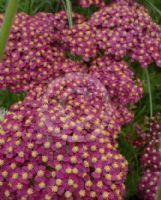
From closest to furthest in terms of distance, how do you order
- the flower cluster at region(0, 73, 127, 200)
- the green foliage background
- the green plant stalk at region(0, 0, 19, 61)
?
the green plant stalk at region(0, 0, 19, 61) < the flower cluster at region(0, 73, 127, 200) < the green foliage background

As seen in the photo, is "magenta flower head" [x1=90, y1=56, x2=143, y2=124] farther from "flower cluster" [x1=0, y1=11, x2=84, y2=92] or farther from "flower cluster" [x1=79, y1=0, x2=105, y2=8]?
"flower cluster" [x1=79, y1=0, x2=105, y2=8]

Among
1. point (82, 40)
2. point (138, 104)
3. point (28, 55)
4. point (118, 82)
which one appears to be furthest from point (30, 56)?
point (138, 104)

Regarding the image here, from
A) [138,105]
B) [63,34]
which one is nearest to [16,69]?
[63,34]

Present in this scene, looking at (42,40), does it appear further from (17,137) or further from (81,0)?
(17,137)

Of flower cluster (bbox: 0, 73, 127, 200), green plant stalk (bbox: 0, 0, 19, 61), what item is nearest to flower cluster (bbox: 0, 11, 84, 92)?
flower cluster (bbox: 0, 73, 127, 200)

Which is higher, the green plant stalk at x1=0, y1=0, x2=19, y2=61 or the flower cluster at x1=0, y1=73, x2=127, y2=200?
the green plant stalk at x1=0, y1=0, x2=19, y2=61

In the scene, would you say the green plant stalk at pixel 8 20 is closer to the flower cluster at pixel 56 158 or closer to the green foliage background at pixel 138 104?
the flower cluster at pixel 56 158

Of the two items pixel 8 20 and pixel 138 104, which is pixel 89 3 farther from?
pixel 8 20

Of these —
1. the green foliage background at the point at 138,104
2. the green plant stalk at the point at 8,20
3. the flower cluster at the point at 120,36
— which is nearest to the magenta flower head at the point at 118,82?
the flower cluster at the point at 120,36
